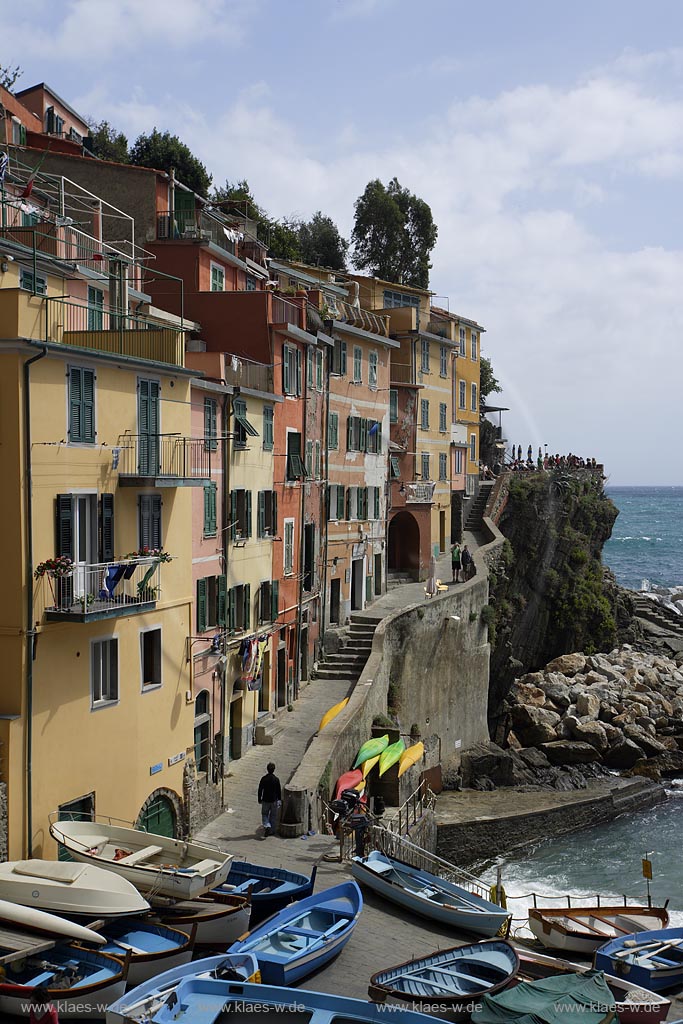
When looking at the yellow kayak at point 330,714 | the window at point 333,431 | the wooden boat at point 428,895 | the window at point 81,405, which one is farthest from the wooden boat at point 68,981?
the window at point 333,431

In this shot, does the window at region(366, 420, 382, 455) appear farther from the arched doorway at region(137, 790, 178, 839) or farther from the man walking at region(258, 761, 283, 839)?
the arched doorway at region(137, 790, 178, 839)

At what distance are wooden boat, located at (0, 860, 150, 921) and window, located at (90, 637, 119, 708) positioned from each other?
4.22 meters

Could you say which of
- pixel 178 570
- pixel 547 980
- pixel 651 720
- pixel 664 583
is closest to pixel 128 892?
pixel 547 980

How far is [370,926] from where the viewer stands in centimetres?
2161

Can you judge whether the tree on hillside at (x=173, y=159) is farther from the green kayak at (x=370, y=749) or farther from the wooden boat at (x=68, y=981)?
the wooden boat at (x=68, y=981)

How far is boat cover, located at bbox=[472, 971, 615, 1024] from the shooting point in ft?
55.3

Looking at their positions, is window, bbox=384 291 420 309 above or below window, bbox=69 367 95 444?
above

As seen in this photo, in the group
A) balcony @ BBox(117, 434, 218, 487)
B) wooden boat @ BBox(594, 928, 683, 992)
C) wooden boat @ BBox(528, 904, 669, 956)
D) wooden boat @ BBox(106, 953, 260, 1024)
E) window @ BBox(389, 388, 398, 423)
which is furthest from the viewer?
window @ BBox(389, 388, 398, 423)

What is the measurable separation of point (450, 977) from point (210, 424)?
642 inches

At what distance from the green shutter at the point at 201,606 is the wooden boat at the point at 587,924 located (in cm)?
1083

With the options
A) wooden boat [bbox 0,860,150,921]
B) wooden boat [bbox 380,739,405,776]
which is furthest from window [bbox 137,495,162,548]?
wooden boat [bbox 380,739,405,776]

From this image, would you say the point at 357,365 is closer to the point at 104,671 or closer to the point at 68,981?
the point at 104,671

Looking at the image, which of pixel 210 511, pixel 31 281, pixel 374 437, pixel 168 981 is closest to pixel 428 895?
pixel 168 981

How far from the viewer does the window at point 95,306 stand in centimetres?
2773
